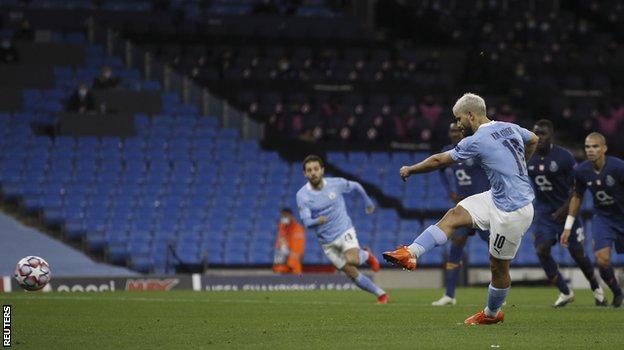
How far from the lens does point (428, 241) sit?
12.9 m

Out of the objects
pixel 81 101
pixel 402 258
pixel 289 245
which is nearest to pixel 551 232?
pixel 402 258

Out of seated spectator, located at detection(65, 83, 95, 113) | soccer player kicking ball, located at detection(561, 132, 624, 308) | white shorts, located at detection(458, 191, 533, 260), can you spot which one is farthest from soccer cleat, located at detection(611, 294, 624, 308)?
seated spectator, located at detection(65, 83, 95, 113)

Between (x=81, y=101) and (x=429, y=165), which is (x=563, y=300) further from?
(x=81, y=101)

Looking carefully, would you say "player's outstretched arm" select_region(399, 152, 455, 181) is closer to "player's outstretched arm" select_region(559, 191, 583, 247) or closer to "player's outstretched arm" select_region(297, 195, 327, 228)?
"player's outstretched arm" select_region(559, 191, 583, 247)

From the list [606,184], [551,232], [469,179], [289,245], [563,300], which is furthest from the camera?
[289,245]

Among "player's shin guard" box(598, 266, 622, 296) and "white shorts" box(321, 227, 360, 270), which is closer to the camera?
"player's shin guard" box(598, 266, 622, 296)

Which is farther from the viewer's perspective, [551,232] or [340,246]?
[340,246]

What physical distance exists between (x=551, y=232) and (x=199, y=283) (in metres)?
9.42

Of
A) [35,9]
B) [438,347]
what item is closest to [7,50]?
[35,9]

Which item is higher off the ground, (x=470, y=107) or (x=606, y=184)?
(x=470, y=107)

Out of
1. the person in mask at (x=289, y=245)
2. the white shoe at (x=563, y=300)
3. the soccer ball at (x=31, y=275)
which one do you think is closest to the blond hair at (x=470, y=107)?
the white shoe at (x=563, y=300)

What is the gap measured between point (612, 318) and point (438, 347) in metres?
4.58

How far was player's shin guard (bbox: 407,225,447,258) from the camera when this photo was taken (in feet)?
42.0

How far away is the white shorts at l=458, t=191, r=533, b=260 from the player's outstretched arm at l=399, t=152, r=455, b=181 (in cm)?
90
